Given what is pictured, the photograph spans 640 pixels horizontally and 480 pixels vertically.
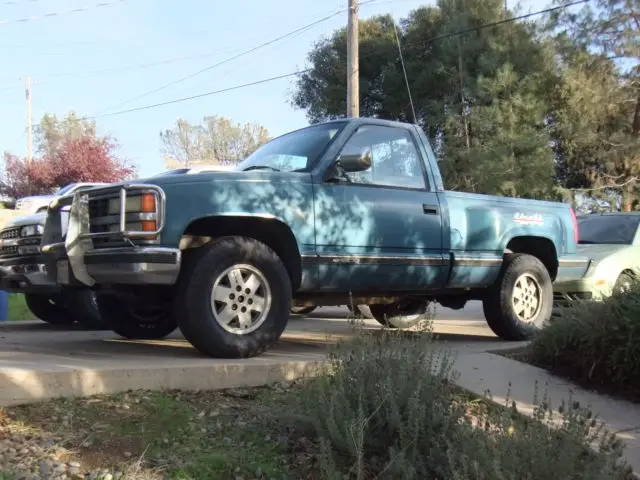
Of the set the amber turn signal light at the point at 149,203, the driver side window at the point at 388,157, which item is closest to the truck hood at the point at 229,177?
the amber turn signal light at the point at 149,203

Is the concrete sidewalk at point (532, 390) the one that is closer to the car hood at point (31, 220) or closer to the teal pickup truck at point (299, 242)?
the teal pickup truck at point (299, 242)

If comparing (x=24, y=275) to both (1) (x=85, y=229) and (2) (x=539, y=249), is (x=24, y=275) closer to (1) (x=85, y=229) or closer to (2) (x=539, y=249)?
(1) (x=85, y=229)

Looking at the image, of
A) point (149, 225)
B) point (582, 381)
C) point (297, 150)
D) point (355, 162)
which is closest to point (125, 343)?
point (149, 225)

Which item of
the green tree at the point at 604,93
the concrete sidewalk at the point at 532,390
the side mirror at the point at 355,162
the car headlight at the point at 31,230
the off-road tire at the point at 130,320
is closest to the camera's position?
the concrete sidewalk at the point at 532,390

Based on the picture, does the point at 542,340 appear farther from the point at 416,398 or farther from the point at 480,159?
the point at 480,159

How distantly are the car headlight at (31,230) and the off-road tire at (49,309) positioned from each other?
1.23 m

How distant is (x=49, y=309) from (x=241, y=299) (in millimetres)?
5026

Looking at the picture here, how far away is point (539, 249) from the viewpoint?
7043 millimetres

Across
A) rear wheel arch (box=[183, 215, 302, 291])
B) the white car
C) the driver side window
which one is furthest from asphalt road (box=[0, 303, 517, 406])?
the white car

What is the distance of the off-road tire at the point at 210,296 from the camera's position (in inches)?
181

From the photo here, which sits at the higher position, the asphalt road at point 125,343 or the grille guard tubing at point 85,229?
the grille guard tubing at point 85,229

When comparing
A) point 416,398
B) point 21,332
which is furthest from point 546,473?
point 21,332

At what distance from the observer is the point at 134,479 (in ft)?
9.69

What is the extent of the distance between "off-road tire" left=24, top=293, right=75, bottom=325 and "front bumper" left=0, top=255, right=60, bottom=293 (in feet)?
3.95
